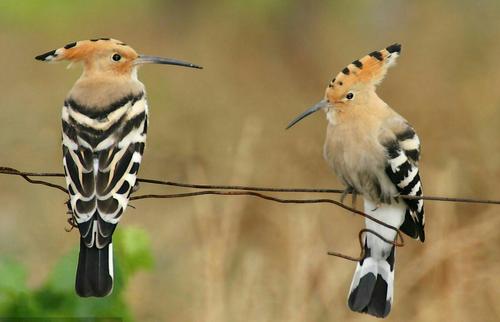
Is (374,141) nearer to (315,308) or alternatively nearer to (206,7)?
(315,308)

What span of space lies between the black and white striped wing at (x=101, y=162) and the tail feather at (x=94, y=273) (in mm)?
35

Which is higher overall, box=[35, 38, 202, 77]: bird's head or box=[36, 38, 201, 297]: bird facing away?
box=[35, 38, 202, 77]: bird's head

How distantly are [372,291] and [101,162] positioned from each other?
108 cm

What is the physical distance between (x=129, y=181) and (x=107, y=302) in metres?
0.80

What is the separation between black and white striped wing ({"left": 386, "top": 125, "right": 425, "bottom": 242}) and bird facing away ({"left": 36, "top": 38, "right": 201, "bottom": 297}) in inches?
32.6

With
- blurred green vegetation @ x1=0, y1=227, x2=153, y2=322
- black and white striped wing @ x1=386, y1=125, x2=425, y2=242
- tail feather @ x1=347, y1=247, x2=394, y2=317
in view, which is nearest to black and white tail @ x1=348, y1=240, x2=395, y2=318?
tail feather @ x1=347, y1=247, x2=394, y2=317

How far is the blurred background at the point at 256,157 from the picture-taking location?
4.73 meters

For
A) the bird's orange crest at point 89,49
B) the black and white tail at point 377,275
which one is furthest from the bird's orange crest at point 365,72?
the bird's orange crest at point 89,49

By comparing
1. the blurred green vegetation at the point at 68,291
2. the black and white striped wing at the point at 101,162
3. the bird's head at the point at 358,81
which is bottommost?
the blurred green vegetation at the point at 68,291

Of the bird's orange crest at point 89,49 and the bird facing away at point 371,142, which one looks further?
the bird's orange crest at point 89,49

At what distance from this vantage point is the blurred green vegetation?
143 inches

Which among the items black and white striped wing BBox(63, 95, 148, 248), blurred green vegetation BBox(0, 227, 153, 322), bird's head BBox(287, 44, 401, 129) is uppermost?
bird's head BBox(287, 44, 401, 129)

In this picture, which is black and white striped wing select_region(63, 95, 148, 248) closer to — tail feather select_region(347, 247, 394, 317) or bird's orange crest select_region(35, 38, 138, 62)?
bird's orange crest select_region(35, 38, 138, 62)

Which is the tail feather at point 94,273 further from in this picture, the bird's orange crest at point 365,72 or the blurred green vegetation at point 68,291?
the bird's orange crest at point 365,72
